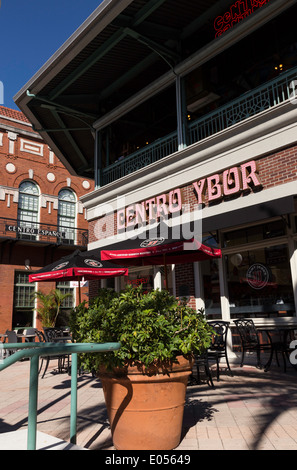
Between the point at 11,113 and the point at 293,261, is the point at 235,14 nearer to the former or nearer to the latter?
the point at 293,261

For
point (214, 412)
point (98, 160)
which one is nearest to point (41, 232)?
point (98, 160)

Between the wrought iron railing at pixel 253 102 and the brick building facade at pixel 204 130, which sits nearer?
the brick building facade at pixel 204 130

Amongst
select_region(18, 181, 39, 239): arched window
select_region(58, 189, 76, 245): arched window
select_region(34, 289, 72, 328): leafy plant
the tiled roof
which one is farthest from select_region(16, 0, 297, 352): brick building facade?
select_region(58, 189, 76, 245): arched window

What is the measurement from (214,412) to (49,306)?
18512mm

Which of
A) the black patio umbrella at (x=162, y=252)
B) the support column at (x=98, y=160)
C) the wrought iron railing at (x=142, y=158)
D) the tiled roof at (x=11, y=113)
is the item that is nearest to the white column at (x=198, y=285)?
the black patio umbrella at (x=162, y=252)

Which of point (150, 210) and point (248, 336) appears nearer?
point (248, 336)

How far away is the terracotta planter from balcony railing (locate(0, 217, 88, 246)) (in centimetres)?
1974

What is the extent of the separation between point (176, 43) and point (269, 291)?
321 inches

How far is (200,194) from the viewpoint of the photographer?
9922mm

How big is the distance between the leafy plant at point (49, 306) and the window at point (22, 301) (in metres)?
0.51

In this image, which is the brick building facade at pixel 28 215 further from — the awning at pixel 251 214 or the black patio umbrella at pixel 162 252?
the awning at pixel 251 214

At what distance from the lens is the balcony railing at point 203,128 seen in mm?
9781

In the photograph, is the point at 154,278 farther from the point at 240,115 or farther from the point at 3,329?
the point at 3,329

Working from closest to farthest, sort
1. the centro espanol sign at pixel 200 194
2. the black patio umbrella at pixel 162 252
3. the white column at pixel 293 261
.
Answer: the black patio umbrella at pixel 162 252 < the white column at pixel 293 261 < the centro espanol sign at pixel 200 194
